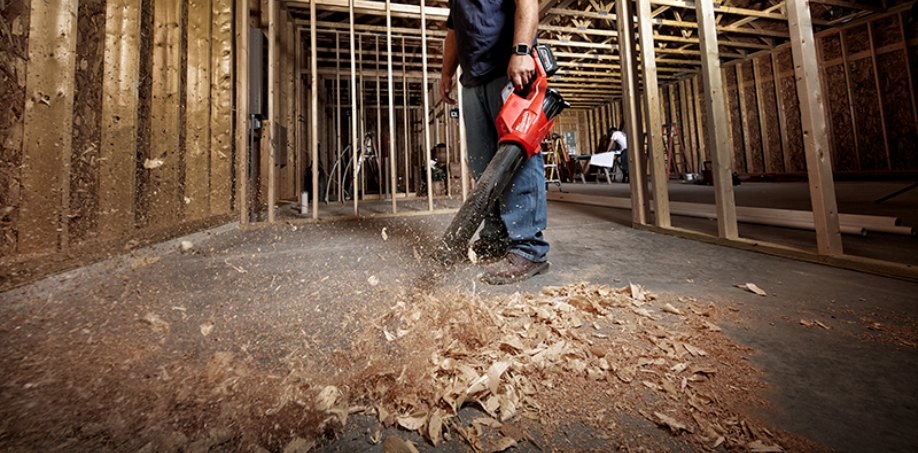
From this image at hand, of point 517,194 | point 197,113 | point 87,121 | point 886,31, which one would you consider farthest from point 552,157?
point 886,31

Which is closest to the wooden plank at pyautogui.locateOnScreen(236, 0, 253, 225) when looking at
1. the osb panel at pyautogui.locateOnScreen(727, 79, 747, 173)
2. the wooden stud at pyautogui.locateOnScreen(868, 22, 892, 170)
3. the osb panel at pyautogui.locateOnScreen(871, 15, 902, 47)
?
the wooden stud at pyautogui.locateOnScreen(868, 22, 892, 170)

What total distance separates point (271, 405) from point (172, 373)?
0.32 meters

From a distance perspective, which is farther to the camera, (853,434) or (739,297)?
(739,297)

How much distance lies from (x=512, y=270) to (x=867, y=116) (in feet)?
35.1

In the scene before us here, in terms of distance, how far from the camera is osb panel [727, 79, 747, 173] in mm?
9609

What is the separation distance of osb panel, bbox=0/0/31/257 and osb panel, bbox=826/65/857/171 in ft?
40.2

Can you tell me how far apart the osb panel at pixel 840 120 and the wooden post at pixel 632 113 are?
29.4ft

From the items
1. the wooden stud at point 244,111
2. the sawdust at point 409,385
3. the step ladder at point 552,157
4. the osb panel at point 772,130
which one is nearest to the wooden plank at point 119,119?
the wooden stud at point 244,111

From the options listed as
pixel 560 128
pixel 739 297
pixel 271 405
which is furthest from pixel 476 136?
pixel 560 128

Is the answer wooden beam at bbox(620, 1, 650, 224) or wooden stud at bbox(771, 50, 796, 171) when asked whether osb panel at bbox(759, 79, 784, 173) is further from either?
wooden beam at bbox(620, 1, 650, 224)

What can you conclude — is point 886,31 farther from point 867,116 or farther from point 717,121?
point 717,121

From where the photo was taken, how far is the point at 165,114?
A: 2.26 metres

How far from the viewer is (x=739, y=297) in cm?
117

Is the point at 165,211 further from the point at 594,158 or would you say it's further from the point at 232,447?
the point at 594,158
